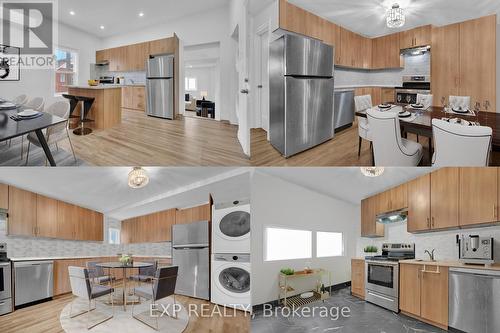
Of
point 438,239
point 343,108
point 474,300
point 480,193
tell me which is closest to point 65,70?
point 343,108

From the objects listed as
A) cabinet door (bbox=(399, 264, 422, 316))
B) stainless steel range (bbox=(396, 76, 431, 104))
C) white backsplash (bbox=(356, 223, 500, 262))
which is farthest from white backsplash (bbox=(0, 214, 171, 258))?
cabinet door (bbox=(399, 264, 422, 316))

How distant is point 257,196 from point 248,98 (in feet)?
2.30

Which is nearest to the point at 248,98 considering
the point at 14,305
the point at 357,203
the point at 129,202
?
the point at 129,202

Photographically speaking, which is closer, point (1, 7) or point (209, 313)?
point (1, 7)

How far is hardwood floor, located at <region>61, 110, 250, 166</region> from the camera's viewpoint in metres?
1.16

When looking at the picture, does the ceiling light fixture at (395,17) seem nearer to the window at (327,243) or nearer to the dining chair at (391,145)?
the dining chair at (391,145)

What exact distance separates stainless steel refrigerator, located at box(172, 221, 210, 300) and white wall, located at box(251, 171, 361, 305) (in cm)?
28

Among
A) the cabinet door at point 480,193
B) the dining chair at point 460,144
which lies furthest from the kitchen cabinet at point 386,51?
the cabinet door at point 480,193

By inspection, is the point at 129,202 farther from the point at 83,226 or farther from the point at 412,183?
the point at 412,183

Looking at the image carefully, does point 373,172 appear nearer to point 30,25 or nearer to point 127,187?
point 127,187

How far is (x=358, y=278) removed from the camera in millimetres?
2283

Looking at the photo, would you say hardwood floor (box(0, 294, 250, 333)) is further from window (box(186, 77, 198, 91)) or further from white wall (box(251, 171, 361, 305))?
window (box(186, 77, 198, 91))

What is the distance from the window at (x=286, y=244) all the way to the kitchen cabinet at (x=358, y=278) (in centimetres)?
45

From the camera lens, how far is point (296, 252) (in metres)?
1.92
